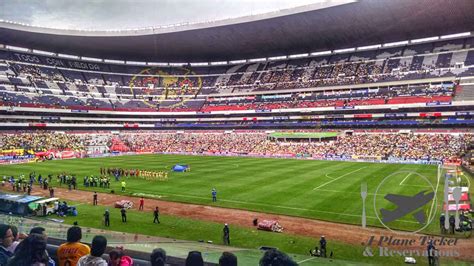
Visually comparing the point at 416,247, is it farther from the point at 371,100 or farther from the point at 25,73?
the point at 25,73

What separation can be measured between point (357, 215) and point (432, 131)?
4826 centimetres

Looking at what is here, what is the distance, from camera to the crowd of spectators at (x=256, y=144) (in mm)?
58125

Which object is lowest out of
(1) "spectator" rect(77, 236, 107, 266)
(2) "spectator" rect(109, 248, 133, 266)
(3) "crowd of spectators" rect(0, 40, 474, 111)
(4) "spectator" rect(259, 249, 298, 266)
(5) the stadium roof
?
(2) "spectator" rect(109, 248, 133, 266)

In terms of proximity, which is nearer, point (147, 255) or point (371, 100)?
point (147, 255)

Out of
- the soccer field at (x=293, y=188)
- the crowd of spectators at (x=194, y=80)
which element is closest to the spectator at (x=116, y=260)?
the soccer field at (x=293, y=188)

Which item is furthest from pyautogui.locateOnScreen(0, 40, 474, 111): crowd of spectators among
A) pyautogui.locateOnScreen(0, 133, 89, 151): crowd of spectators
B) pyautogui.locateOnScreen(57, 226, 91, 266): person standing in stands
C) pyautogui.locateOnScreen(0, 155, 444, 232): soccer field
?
pyautogui.locateOnScreen(57, 226, 91, 266): person standing in stands

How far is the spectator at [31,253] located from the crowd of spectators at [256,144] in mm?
57132

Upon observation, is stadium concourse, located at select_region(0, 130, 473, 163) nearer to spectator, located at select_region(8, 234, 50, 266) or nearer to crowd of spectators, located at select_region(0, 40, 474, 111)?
crowd of spectators, located at select_region(0, 40, 474, 111)

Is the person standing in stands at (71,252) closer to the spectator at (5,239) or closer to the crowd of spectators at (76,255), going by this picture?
the crowd of spectators at (76,255)

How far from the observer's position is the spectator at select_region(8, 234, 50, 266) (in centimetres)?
497

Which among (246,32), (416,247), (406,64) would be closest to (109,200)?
(416,247)

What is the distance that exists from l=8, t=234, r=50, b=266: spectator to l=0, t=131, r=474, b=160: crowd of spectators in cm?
5713

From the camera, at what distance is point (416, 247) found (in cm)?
1786

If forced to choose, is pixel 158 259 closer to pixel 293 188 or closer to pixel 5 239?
pixel 5 239
